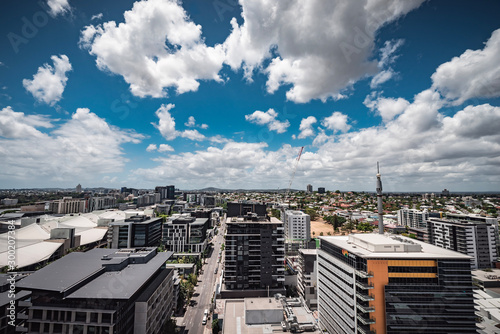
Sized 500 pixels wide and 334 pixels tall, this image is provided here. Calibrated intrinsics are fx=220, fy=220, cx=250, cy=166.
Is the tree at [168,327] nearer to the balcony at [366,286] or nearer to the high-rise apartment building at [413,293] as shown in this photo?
the high-rise apartment building at [413,293]

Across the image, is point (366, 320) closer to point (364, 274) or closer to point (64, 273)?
point (364, 274)

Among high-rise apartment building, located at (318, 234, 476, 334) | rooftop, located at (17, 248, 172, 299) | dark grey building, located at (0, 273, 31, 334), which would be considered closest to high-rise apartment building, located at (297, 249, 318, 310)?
A: high-rise apartment building, located at (318, 234, 476, 334)

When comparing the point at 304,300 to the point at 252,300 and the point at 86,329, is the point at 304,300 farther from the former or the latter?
the point at 86,329

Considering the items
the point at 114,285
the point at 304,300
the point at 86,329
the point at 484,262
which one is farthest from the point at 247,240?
the point at 484,262

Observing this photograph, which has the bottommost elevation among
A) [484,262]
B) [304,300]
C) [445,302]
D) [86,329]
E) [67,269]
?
[304,300]

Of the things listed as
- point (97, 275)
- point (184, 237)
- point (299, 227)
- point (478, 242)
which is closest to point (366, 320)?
point (97, 275)

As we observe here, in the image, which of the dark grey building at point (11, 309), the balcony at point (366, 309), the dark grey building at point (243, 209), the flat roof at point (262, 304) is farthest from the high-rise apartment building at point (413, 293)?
the dark grey building at point (11, 309)
